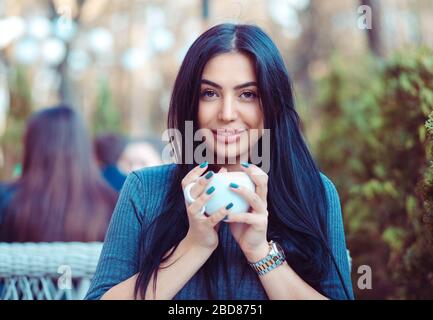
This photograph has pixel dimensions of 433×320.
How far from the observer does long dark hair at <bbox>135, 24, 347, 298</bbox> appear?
1694 millimetres

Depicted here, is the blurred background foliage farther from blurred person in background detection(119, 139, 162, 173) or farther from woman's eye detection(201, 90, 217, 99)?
blurred person in background detection(119, 139, 162, 173)

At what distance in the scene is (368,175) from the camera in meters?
3.74

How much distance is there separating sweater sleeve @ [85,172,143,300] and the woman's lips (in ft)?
1.03

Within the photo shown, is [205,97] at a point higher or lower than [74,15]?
lower

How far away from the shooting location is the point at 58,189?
10.5 feet

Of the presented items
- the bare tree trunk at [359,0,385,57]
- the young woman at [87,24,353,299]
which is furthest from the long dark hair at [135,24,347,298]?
the bare tree trunk at [359,0,385,57]

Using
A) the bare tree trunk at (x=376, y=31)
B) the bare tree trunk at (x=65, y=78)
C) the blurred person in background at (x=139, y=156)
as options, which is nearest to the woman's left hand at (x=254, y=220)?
the blurred person in background at (x=139, y=156)

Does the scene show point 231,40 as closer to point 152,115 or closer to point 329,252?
point 329,252

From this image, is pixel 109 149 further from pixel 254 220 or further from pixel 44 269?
pixel 254 220

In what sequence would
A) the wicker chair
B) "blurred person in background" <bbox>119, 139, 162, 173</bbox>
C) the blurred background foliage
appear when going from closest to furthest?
the wicker chair → the blurred background foliage → "blurred person in background" <bbox>119, 139, 162, 173</bbox>

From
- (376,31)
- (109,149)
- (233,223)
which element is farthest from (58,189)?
(376,31)

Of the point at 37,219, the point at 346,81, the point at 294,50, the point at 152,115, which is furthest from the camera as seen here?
the point at 152,115
